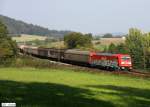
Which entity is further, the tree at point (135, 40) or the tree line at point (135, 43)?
the tree at point (135, 40)

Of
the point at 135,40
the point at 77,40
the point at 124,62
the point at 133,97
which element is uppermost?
the point at 77,40

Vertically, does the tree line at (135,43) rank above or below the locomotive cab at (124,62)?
above

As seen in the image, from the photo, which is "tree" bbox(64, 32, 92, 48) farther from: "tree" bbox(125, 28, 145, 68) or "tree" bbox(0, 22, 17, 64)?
"tree" bbox(0, 22, 17, 64)

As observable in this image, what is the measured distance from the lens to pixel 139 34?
150 m

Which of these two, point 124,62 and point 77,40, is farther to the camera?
point 77,40

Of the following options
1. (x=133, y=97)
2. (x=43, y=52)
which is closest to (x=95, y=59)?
(x=43, y=52)

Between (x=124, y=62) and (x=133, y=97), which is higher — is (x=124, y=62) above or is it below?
above

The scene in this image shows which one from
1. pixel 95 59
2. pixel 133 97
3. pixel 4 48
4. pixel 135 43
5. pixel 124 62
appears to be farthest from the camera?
pixel 135 43

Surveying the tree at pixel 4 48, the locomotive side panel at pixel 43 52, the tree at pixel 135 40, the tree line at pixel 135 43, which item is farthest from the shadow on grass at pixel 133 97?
the tree at pixel 135 40

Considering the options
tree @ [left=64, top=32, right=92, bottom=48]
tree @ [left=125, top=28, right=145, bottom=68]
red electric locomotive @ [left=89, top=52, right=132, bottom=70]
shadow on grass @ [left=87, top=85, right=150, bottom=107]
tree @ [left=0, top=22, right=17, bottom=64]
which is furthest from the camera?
tree @ [left=64, top=32, right=92, bottom=48]

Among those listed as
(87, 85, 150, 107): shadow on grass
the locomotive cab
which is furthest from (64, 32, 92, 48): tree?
(87, 85, 150, 107): shadow on grass

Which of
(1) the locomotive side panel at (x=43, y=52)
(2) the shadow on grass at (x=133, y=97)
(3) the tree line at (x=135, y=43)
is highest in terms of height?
(3) the tree line at (x=135, y=43)

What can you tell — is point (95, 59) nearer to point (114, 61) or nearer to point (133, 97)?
point (114, 61)

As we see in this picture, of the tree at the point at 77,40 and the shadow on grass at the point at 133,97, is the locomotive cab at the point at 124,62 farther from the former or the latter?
the tree at the point at 77,40
